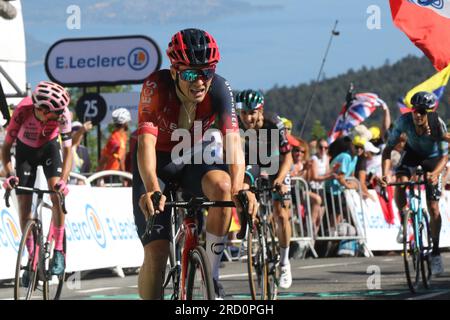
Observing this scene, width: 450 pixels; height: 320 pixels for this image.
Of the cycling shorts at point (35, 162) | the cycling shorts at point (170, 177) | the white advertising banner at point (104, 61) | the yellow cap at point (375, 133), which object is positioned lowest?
the cycling shorts at point (170, 177)

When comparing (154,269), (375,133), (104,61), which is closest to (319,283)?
(154,269)

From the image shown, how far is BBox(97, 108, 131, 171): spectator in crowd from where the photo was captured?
1730 centimetres

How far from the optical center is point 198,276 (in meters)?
6.73

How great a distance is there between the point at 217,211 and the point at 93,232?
7.85 metres

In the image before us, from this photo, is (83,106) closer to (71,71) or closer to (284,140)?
(71,71)

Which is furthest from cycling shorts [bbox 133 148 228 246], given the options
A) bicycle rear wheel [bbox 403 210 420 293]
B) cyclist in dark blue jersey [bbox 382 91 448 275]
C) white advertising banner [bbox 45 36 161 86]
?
white advertising banner [bbox 45 36 161 86]

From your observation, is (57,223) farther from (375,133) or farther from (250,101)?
(375,133)

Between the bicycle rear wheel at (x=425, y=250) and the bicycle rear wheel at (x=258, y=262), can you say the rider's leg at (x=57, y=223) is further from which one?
the bicycle rear wheel at (x=425, y=250)

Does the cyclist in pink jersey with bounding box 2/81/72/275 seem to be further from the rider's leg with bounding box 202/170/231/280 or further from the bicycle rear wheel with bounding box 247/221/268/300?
the rider's leg with bounding box 202/170/231/280

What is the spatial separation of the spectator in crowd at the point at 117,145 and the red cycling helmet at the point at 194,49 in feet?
33.4

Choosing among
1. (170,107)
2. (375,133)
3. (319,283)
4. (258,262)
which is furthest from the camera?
(375,133)

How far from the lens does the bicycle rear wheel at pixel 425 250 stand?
1250 cm

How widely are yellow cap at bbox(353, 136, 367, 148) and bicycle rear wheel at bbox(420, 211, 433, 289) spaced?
6.60m

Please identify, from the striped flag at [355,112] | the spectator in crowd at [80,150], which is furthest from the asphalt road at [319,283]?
the striped flag at [355,112]
